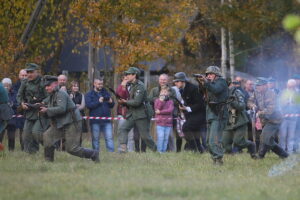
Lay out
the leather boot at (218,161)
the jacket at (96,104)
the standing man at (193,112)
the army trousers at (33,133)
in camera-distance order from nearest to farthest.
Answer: the leather boot at (218,161) → the army trousers at (33,133) → the standing man at (193,112) → the jacket at (96,104)

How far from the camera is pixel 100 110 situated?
18.1 m

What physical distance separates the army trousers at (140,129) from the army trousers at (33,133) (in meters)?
1.86

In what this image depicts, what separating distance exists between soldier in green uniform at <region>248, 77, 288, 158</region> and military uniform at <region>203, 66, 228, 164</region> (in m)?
1.32

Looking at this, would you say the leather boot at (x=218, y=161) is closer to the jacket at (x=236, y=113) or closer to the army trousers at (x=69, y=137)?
the jacket at (x=236, y=113)

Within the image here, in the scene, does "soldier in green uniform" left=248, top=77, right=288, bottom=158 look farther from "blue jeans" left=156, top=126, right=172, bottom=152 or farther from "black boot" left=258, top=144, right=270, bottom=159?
"blue jeans" left=156, top=126, right=172, bottom=152

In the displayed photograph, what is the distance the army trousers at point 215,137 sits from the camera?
13.5 metres

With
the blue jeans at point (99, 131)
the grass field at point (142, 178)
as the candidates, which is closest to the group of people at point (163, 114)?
the blue jeans at point (99, 131)

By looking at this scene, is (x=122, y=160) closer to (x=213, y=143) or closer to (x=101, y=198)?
(x=213, y=143)

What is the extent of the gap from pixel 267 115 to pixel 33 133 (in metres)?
4.58

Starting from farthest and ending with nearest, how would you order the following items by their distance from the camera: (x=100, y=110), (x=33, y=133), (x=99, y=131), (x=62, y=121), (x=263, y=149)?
1. (x=100, y=110)
2. (x=99, y=131)
3. (x=33, y=133)
4. (x=263, y=149)
5. (x=62, y=121)

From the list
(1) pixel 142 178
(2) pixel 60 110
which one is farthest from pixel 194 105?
(1) pixel 142 178

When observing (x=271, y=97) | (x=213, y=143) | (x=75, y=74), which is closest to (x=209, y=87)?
(x=213, y=143)

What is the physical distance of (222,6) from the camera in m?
31.2

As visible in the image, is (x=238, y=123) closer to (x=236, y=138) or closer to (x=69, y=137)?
(x=236, y=138)
